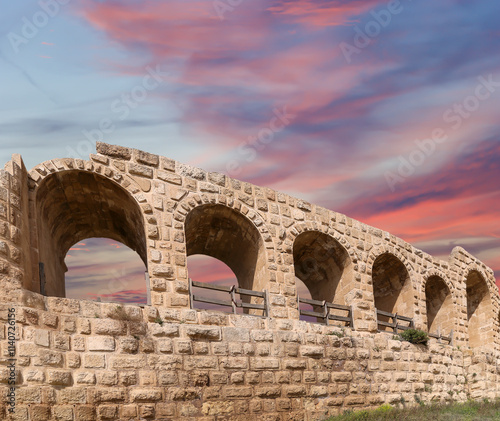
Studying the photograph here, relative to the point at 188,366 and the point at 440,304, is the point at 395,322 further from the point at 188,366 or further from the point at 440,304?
the point at 188,366

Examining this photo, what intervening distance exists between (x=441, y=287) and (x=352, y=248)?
5.66 meters

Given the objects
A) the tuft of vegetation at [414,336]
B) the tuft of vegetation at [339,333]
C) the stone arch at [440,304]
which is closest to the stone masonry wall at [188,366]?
the tuft of vegetation at [339,333]

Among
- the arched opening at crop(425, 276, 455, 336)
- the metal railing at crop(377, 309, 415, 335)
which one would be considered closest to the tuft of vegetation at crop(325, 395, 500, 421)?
the metal railing at crop(377, 309, 415, 335)

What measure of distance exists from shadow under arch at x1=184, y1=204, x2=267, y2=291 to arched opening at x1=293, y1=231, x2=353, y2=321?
138 centimetres

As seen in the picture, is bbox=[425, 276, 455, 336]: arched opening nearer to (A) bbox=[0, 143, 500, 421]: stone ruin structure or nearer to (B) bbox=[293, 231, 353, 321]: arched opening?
(A) bbox=[0, 143, 500, 421]: stone ruin structure

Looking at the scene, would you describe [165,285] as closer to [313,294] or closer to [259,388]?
[259,388]

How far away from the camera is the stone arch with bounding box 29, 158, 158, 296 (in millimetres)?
11164

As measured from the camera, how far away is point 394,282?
701 inches

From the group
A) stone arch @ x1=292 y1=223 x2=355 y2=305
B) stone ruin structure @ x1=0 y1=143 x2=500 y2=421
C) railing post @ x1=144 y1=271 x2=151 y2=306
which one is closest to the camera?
stone ruin structure @ x1=0 y1=143 x2=500 y2=421

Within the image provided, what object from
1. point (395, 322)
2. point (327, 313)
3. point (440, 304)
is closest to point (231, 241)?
point (327, 313)

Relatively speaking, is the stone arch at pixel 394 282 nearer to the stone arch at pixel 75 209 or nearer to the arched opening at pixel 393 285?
the arched opening at pixel 393 285

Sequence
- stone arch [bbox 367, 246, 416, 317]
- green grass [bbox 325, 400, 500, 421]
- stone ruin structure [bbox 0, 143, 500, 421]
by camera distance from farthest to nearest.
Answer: stone arch [bbox 367, 246, 416, 317] < green grass [bbox 325, 400, 500, 421] < stone ruin structure [bbox 0, 143, 500, 421]

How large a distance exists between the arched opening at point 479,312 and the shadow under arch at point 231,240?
11260 millimetres

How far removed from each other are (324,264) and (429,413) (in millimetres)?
4622
